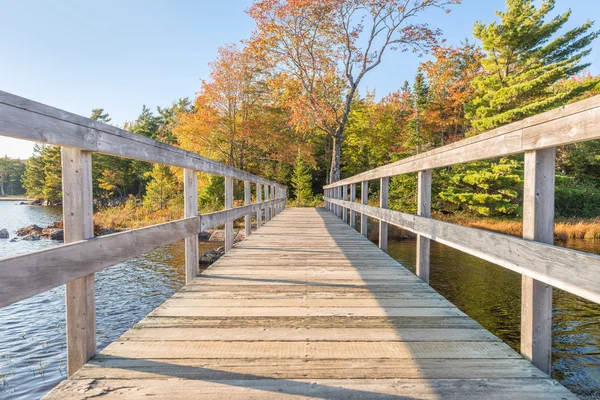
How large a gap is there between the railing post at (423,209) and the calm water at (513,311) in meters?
2.42

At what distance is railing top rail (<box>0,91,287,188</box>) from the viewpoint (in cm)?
127

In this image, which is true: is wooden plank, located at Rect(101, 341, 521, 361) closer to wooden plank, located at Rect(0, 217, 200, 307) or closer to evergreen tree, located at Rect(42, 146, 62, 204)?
wooden plank, located at Rect(0, 217, 200, 307)

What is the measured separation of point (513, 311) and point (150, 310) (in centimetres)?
631

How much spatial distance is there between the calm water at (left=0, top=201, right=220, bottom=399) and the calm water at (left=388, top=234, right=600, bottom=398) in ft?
18.4

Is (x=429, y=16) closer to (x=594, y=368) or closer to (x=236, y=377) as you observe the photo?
(x=594, y=368)

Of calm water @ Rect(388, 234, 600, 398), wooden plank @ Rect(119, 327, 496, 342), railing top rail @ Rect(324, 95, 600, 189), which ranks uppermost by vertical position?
railing top rail @ Rect(324, 95, 600, 189)

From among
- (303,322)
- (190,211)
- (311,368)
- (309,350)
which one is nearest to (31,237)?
(190,211)

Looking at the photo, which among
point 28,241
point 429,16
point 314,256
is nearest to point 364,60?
point 429,16

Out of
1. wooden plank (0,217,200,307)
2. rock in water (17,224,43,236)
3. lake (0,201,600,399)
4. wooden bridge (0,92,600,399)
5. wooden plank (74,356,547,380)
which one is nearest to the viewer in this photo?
Answer: wooden plank (0,217,200,307)

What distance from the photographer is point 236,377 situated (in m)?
1.57

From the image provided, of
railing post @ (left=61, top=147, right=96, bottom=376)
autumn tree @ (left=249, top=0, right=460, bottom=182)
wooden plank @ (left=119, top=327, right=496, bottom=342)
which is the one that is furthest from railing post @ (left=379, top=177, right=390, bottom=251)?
autumn tree @ (left=249, top=0, right=460, bottom=182)

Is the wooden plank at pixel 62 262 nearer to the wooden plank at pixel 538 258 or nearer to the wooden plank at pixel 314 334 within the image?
the wooden plank at pixel 314 334

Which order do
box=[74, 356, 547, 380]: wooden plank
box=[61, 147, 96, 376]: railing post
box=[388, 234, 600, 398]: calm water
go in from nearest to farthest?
box=[74, 356, 547, 380]: wooden plank → box=[61, 147, 96, 376]: railing post → box=[388, 234, 600, 398]: calm water

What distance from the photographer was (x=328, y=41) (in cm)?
1748
